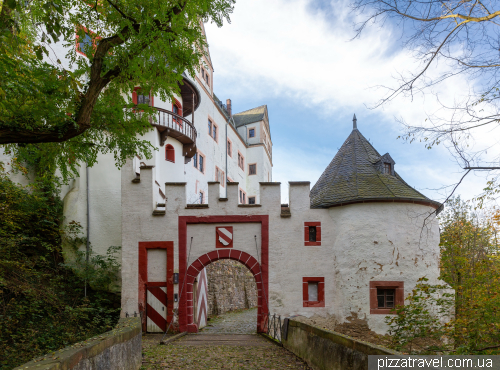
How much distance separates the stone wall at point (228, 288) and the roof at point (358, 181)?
32.0 feet

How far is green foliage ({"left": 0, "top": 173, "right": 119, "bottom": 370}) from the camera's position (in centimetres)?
1004

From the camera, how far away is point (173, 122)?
60.0 feet

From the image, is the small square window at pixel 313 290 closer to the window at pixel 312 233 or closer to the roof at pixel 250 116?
the window at pixel 312 233

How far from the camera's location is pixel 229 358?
7.85 m

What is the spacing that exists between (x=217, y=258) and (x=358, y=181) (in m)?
5.28

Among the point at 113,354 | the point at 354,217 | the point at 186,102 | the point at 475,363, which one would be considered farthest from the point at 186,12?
the point at 186,102

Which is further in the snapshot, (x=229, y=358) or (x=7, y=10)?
(x=229, y=358)

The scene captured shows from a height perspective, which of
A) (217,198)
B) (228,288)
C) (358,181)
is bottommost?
(228,288)

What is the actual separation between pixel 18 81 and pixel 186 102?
45.9ft

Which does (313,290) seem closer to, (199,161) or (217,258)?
(217,258)

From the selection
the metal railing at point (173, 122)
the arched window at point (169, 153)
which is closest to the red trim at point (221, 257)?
the metal railing at point (173, 122)

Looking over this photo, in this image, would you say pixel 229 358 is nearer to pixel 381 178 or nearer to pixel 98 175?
pixel 381 178

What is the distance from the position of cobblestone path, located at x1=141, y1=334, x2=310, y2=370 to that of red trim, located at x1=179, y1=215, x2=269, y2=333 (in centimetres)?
272

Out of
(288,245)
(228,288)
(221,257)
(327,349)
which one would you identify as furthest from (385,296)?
(228,288)
